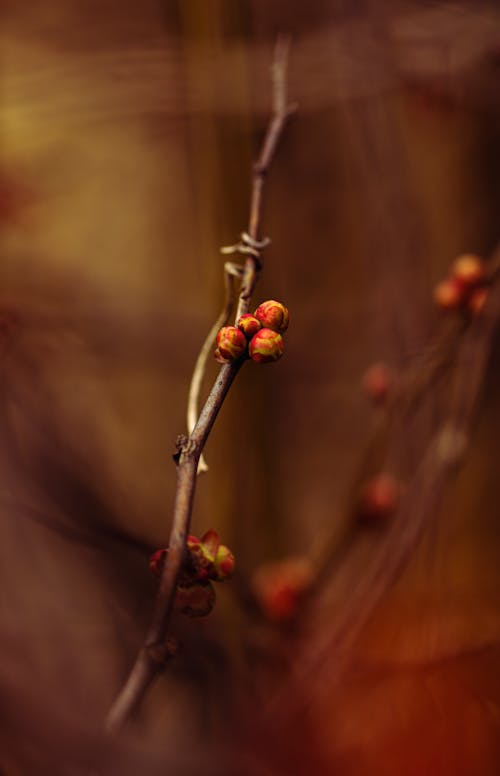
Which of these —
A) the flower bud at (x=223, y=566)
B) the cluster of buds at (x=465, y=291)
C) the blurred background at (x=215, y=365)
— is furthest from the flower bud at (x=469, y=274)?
the flower bud at (x=223, y=566)

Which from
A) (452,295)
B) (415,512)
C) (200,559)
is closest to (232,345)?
(200,559)

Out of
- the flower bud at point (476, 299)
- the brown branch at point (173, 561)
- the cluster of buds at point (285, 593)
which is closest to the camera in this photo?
the brown branch at point (173, 561)

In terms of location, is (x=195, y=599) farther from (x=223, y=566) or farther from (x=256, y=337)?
(x=256, y=337)

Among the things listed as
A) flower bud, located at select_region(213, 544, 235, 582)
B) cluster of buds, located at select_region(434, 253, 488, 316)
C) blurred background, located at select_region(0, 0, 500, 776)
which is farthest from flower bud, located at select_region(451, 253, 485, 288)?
flower bud, located at select_region(213, 544, 235, 582)

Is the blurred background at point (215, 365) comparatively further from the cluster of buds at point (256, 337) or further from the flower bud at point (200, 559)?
the cluster of buds at point (256, 337)

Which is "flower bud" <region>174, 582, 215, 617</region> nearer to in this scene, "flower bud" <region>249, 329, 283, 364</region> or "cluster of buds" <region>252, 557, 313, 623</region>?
"flower bud" <region>249, 329, 283, 364</region>

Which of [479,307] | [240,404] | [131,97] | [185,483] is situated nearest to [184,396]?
[240,404]
